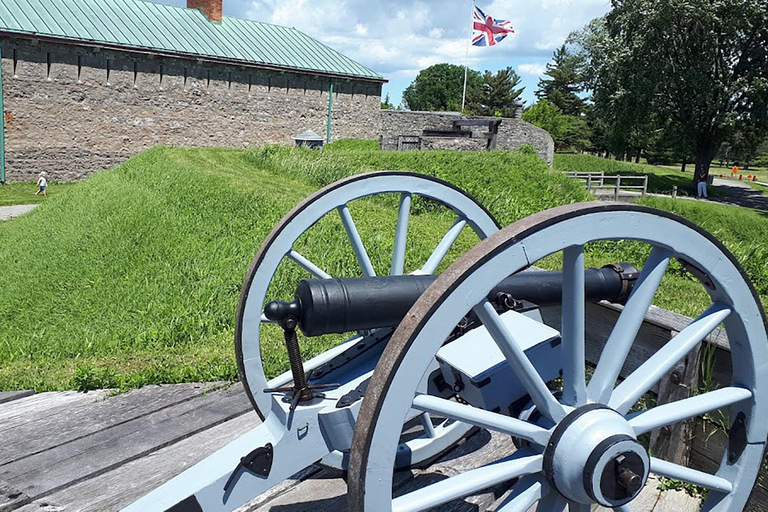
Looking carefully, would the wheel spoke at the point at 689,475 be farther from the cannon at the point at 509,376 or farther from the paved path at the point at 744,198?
the paved path at the point at 744,198

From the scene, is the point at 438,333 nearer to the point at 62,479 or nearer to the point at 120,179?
the point at 62,479

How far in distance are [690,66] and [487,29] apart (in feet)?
27.8

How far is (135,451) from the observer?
8.95 ft

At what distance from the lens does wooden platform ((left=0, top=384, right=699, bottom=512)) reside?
240 cm

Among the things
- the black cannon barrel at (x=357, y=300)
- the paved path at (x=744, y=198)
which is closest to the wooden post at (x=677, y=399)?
the black cannon barrel at (x=357, y=300)

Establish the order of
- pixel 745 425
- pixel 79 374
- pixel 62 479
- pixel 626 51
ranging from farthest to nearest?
1. pixel 626 51
2. pixel 79 374
3. pixel 62 479
4. pixel 745 425

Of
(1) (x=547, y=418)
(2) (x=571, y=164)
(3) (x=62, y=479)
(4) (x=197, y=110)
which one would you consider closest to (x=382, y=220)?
(3) (x=62, y=479)

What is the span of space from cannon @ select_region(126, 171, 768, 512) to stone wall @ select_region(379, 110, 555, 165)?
16450 mm

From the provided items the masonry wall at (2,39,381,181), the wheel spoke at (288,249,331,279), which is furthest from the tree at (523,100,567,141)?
the wheel spoke at (288,249,331,279)

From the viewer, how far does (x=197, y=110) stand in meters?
25.5

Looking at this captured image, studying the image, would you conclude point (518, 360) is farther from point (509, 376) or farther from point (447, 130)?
point (447, 130)

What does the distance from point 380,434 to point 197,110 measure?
25.7 m

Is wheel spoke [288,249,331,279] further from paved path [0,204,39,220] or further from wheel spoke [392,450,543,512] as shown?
paved path [0,204,39,220]

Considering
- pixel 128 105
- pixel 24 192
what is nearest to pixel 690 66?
pixel 128 105
